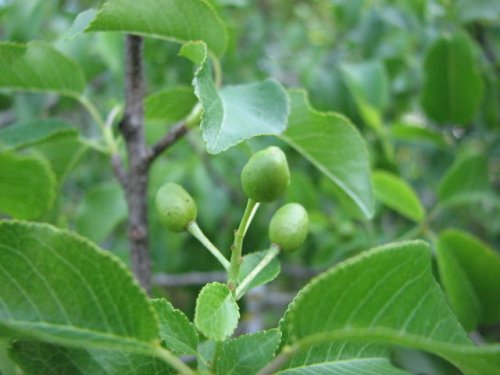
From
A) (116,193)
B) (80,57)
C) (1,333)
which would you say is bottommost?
(116,193)

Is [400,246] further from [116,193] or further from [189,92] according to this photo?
[116,193]

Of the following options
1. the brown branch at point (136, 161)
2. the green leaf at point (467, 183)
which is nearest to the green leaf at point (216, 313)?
the brown branch at point (136, 161)

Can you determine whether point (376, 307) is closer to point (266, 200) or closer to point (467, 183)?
point (266, 200)

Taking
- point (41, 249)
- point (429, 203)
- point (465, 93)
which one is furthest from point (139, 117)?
point (429, 203)

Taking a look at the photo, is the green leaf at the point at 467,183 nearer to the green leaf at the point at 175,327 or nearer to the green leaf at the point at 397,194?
the green leaf at the point at 397,194

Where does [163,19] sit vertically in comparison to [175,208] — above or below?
above

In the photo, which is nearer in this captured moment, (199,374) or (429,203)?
(199,374)

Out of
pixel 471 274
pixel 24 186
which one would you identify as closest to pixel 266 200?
pixel 24 186
